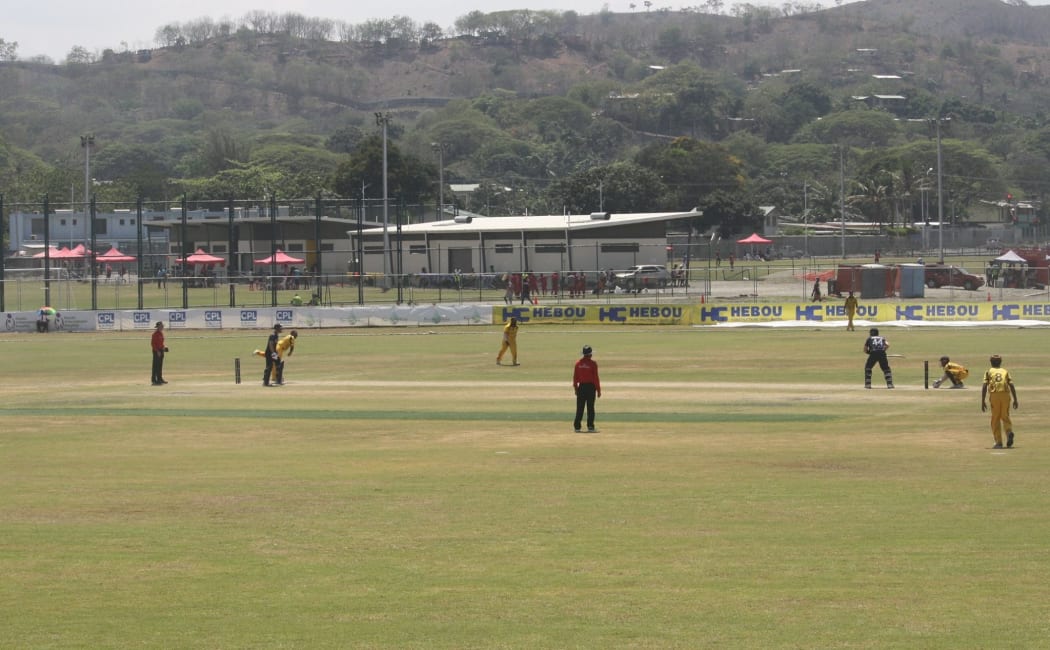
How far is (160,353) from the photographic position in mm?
44281

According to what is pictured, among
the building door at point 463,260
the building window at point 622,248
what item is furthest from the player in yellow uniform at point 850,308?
the building door at point 463,260

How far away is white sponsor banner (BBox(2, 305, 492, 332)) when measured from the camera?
71625mm

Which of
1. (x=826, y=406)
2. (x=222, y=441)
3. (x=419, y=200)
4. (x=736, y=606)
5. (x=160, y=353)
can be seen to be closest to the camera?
(x=736, y=606)

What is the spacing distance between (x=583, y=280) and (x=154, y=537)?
209 feet

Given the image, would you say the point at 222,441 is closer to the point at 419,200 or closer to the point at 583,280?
the point at 583,280

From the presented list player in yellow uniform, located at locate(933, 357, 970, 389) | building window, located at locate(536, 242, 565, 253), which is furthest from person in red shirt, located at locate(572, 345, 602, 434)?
building window, located at locate(536, 242, 565, 253)

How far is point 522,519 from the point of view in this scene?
65.2 feet

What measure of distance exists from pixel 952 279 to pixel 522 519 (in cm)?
7097

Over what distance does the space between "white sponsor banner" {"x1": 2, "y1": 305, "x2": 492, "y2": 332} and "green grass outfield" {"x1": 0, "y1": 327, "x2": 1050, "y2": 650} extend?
2971 centimetres

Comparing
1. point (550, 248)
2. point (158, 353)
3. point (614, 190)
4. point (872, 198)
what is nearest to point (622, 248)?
point (550, 248)

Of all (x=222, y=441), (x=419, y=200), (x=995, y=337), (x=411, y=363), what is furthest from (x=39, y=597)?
(x=419, y=200)

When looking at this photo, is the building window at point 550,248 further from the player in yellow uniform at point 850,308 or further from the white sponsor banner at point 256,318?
the player in yellow uniform at point 850,308

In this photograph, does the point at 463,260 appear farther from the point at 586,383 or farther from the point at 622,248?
the point at 586,383

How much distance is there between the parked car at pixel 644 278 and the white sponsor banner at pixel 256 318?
17518mm
